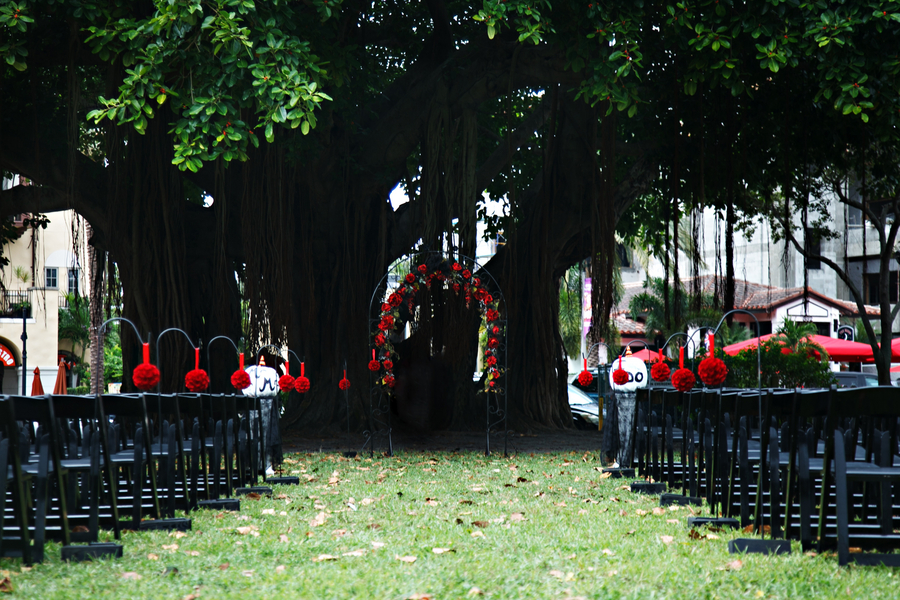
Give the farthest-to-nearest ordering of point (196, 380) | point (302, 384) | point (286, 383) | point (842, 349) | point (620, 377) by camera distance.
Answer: point (842, 349), point (302, 384), point (286, 383), point (620, 377), point (196, 380)

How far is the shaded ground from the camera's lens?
1063 cm

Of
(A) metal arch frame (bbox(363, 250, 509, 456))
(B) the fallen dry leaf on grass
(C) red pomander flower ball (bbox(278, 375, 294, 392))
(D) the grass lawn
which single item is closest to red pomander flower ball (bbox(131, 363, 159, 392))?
(D) the grass lawn

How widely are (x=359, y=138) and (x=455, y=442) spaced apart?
431 cm

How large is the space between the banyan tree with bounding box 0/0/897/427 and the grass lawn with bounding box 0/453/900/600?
367 cm

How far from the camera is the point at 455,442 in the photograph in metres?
11.8

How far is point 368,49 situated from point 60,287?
2446cm

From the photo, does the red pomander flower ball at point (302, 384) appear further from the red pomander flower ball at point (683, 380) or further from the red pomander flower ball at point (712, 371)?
the red pomander flower ball at point (712, 371)

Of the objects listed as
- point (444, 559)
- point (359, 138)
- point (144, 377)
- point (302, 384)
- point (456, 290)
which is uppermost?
point (359, 138)

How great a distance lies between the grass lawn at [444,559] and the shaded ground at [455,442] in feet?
14.5

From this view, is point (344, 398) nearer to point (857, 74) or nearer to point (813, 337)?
point (857, 74)

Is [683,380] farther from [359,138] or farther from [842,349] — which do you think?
[842,349]

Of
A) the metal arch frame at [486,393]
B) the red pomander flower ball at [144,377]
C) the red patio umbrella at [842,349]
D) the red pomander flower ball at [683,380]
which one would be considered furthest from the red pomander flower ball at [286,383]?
the red patio umbrella at [842,349]

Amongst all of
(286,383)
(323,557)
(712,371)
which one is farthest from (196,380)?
(712,371)

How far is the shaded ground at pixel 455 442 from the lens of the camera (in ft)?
34.9
